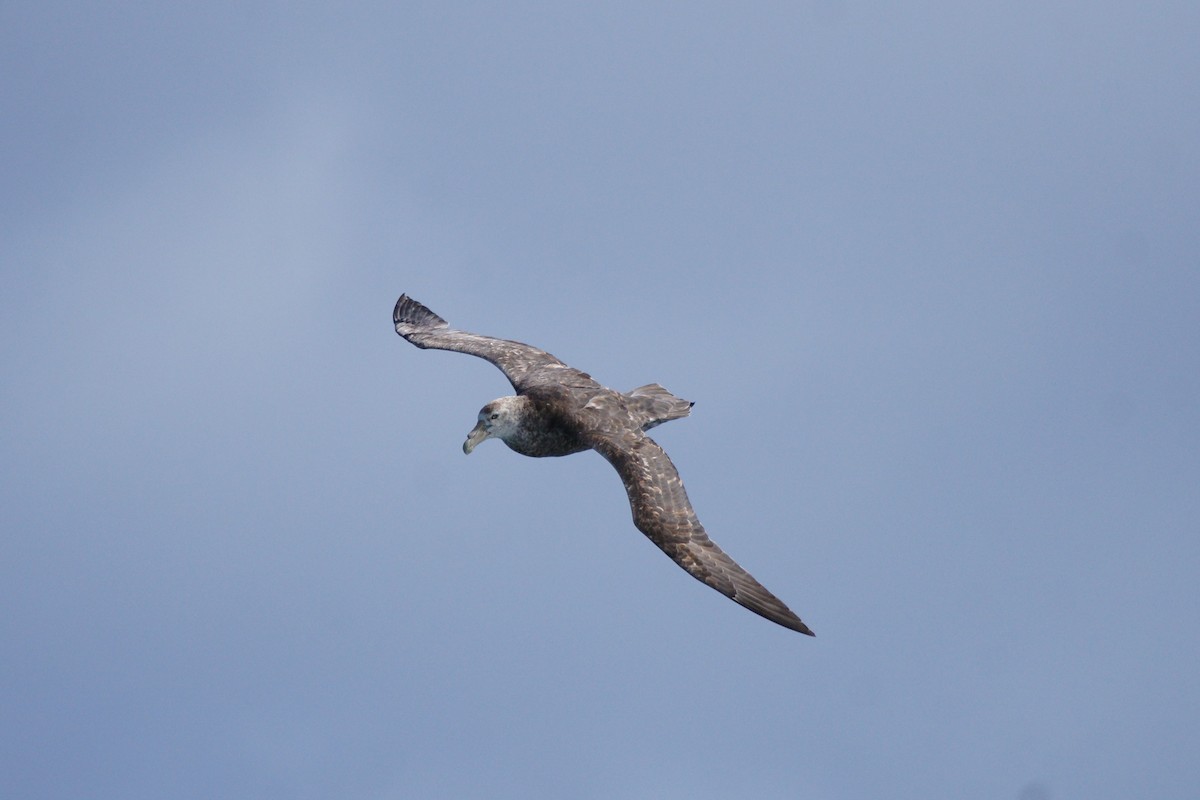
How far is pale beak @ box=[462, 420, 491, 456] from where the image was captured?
2219cm

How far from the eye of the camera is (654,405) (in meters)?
23.0

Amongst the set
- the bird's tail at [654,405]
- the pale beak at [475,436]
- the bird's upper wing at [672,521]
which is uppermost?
the bird's tail at [654,405]

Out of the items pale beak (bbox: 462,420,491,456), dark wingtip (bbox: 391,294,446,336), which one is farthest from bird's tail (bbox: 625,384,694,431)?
dark wingtip (bbox: 391,294,446,336)

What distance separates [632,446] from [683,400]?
2.59m

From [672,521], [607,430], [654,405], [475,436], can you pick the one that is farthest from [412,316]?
[672,521]

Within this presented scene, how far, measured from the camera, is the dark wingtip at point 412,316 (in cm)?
2723

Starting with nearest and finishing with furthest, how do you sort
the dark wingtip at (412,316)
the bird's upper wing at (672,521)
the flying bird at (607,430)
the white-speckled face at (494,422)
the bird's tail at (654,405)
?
the bird's upper wing at (672,521), the flying bird at (607,430), the white-speckled face at (494,422), the bird's tail at (654,405), the dark wingtip at (412,316)

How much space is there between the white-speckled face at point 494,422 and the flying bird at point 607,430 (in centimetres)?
2

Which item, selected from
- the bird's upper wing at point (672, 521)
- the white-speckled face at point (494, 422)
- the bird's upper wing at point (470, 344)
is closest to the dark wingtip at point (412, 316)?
the bird's upper wing at point (470, 344)

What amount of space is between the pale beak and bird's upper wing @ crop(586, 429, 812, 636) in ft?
5.79

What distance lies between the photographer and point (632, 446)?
2105 cm

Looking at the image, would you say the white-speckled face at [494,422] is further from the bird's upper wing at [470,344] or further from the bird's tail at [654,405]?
the bird's tail at [654,405]

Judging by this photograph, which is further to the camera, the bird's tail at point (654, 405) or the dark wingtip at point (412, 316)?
the dark wingtip at point (412, 316)

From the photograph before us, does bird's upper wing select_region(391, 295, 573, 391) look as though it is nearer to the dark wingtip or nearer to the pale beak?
the dark wingtip
